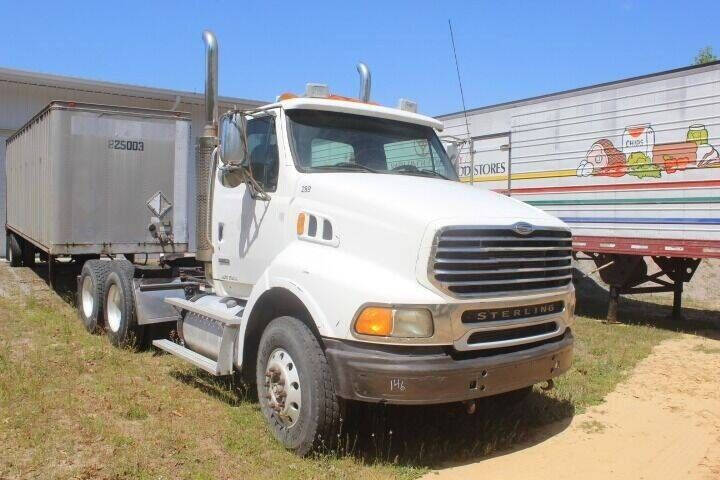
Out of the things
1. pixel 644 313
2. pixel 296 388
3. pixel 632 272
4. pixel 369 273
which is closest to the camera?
pixel 369 273

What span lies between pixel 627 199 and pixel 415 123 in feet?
17.7

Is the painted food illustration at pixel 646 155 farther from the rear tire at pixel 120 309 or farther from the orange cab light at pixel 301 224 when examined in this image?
the rear tire at pixel 120 309

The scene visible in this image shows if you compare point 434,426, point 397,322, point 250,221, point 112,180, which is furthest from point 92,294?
point 397,322

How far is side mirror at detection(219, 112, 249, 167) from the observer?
4.99 m

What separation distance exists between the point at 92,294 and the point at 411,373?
584 cm

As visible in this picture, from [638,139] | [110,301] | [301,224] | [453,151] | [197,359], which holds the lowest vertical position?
[197,359]

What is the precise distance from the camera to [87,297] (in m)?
8.59

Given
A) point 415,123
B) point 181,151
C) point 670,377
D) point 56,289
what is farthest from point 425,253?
point 56,289

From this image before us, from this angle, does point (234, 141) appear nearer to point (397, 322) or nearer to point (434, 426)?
point (397, 322)

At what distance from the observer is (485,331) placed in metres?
4.15

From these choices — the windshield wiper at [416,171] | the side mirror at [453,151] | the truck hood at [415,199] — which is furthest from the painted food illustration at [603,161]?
the truck hood at [415,199]

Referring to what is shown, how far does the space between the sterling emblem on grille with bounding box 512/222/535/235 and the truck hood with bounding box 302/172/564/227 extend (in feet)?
0.30

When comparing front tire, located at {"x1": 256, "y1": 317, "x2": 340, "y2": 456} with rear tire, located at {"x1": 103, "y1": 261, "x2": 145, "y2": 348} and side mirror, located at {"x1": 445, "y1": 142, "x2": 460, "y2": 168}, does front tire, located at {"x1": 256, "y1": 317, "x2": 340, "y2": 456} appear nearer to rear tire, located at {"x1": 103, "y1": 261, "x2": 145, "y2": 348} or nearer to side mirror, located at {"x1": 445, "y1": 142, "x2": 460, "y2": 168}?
side mirror, located at {"x1": 445, "y1": 142, "x2": 460, "y2": 168}

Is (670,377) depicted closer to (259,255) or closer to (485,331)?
(485,331)
